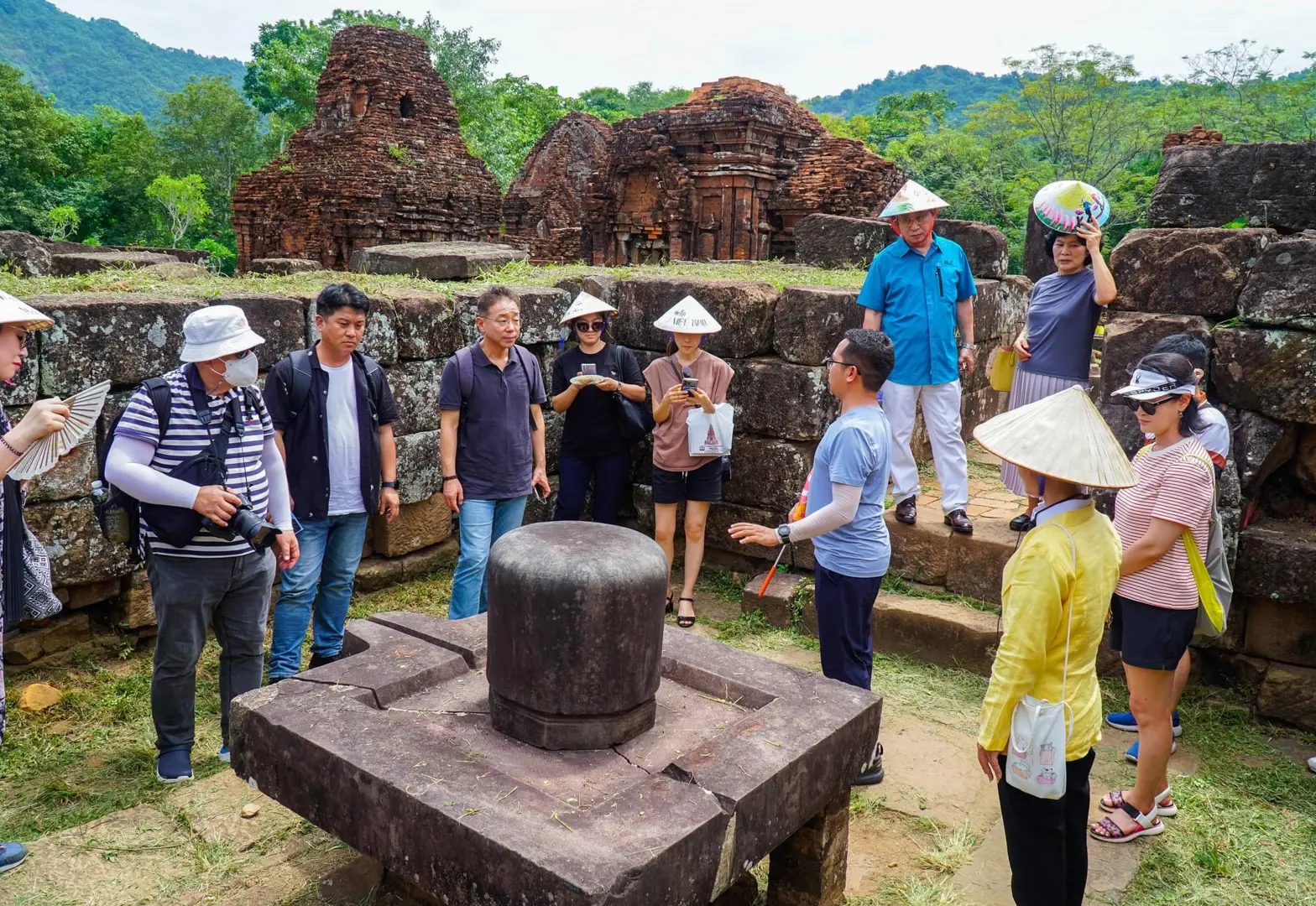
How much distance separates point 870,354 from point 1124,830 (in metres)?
1.98

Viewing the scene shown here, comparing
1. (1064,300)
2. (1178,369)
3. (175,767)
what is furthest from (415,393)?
(1178,369)

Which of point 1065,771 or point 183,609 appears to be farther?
point 183,609

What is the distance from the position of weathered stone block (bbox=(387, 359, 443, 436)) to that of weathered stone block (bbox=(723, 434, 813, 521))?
75.6 inches

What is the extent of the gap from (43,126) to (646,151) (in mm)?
31293

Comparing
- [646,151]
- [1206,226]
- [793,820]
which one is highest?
[646,151]

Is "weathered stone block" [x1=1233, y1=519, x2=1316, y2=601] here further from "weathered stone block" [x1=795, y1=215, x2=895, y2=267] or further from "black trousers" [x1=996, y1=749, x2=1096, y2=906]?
"weathered stone block" [x1=795, y1=215, x2=895, y2=267]

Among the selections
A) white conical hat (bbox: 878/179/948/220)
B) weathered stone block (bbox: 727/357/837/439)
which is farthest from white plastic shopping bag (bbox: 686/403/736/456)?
white conical hat (bbox: 878/179/948/220)

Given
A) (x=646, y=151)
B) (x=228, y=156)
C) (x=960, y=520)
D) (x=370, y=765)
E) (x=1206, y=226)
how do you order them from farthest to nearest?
1. (x=228, y=156)
2. (x=646, y=151)
3. (x=960, y=520)
4. (x=1206, y=226)
5. (x=370, y=765)

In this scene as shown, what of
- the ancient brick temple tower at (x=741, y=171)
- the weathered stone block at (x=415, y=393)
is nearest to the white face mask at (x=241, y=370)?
the weathered stone block at (x=415, y=393)

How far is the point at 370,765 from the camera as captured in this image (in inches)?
104

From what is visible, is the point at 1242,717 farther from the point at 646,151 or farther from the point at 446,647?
the point at 646,151

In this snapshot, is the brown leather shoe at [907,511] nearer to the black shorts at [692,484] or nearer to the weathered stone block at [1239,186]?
the black shorts at [692,484]

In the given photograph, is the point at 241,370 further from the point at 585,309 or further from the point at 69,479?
the point at 585,309

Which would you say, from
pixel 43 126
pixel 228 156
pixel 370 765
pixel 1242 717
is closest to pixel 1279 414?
pixel 1242 717
